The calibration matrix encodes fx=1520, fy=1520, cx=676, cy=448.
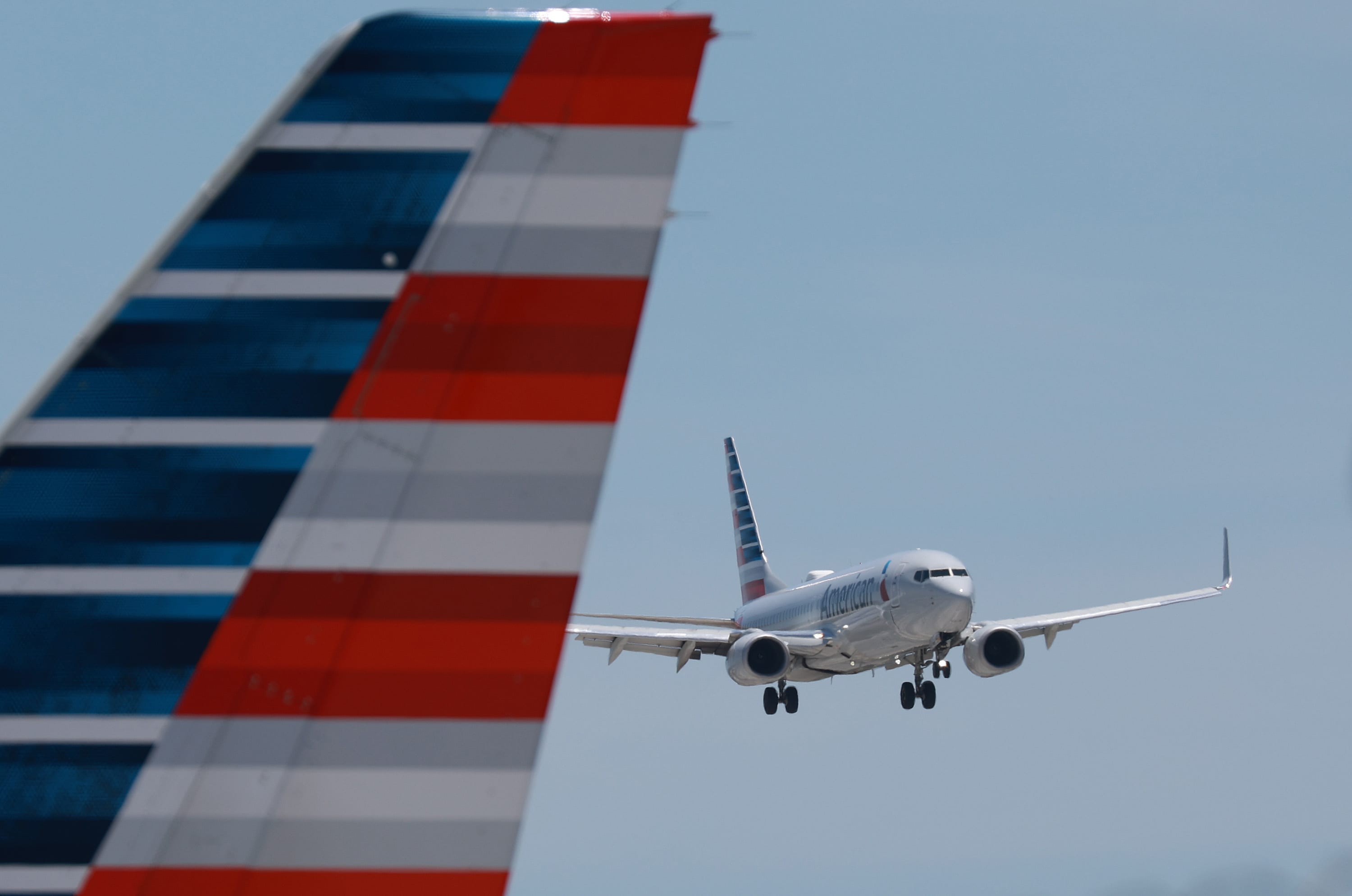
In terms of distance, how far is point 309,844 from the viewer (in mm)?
3418

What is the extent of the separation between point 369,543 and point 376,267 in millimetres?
667

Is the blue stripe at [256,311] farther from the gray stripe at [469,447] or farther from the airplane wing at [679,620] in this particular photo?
the airplane wing at [679,620]

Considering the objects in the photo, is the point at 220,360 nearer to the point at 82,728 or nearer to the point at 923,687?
the point at 82,728

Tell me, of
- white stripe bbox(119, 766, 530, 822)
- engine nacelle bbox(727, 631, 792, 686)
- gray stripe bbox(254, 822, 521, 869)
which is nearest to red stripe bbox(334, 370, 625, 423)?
white stripe bbox(119, 766, 530, 822)

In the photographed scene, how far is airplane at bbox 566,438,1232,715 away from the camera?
32.5m

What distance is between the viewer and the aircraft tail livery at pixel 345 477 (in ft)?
11.2

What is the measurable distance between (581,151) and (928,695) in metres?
34.2

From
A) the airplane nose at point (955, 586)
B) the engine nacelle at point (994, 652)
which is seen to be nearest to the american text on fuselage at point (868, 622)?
the airplane nose at point (955, 586)

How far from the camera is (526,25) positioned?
147 inches

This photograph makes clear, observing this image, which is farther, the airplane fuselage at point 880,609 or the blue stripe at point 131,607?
the airplane fuselage at point 880,609

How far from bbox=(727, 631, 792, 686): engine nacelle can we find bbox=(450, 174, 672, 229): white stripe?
33.8 m

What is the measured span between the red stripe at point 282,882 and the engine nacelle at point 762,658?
111ft

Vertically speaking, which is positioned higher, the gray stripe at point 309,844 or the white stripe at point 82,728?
the white stripe at point 82,728

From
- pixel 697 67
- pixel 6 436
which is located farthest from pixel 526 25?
pixel 6 436
